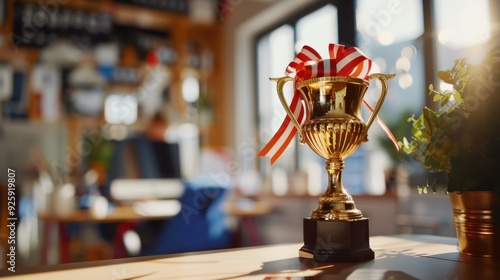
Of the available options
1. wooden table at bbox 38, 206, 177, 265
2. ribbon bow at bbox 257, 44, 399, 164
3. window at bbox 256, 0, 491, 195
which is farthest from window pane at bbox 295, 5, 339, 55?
ribbon bow at bbox 257, 44, 399, 164

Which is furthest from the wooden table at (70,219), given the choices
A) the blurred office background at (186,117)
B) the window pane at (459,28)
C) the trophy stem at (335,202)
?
the trophy stem at (335,202)

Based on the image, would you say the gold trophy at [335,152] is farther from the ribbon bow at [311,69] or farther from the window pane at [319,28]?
the window pane at [319,28]

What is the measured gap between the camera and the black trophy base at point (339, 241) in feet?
2.96

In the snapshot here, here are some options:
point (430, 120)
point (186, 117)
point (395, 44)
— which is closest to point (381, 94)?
point (430, 120)

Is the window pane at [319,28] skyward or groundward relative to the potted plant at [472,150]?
skyward

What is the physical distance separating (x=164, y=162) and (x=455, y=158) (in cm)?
313

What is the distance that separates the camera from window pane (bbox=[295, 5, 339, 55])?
3.68 m

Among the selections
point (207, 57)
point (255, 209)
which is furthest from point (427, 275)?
point (207, 57)

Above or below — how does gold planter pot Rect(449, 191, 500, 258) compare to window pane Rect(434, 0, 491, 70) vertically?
below

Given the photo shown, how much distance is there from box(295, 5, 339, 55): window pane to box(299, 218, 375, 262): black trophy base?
2722 millimetres

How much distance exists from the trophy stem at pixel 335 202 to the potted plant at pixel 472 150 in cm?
19

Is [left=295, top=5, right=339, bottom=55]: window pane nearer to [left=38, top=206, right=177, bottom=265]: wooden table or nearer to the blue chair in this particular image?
the blue chair

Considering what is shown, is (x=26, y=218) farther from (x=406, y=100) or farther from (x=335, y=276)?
(x=335, y=276)

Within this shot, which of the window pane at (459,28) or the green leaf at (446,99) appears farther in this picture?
the window pane at (459,28)
